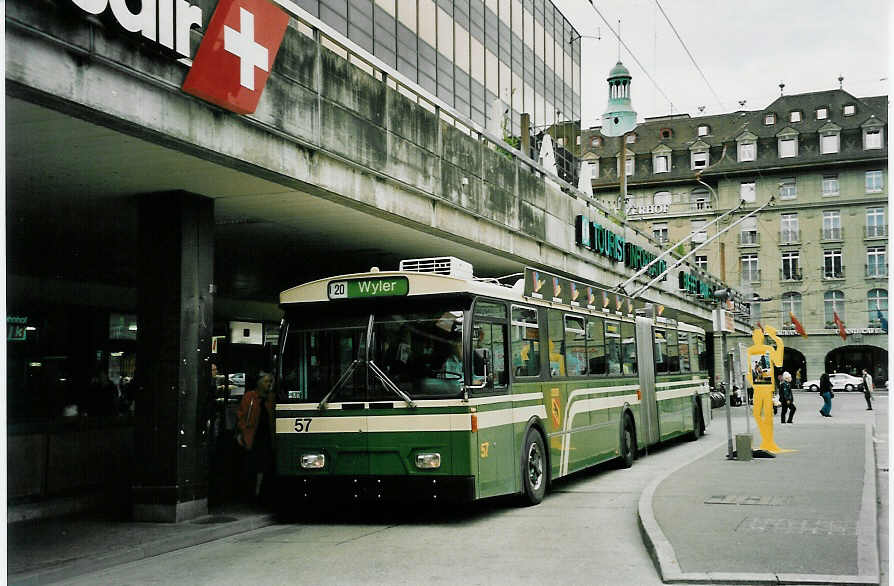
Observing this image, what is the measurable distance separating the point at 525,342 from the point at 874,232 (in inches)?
1570

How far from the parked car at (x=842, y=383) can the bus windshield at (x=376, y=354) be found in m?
67.2

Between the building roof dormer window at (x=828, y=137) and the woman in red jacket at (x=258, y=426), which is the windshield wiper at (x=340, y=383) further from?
the building roof dormer window at (x=828, y=137)

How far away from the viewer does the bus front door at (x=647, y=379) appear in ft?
65.4

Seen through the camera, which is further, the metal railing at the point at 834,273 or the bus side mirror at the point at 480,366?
the metal railing at the point at 834,273

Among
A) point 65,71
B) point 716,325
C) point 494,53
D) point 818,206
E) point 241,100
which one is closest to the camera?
point 65,71

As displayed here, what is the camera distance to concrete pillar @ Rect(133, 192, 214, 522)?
40.3 feet

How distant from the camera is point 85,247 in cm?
1752

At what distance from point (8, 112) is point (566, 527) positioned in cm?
742

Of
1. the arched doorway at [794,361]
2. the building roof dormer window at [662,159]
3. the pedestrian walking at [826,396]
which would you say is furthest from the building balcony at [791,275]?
the building roof dormer window at [662,159]

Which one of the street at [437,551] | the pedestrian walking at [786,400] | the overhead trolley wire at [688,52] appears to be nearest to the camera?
the street at [437,551]

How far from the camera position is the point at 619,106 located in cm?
3500

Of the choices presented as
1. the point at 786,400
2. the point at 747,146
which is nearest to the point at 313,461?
the point at 786,400

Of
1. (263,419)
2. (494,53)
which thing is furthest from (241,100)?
(494,53)

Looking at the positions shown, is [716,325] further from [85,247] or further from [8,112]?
[8,112]
